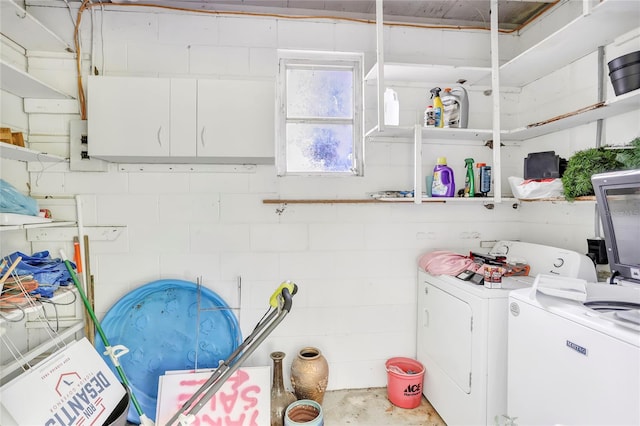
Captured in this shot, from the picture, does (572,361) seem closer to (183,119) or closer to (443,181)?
(443,181)

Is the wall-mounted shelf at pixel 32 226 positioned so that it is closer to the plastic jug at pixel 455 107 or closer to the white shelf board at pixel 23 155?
the white shelf board at pixel 23 155

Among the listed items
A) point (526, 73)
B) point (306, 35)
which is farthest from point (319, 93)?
point (526, 73)

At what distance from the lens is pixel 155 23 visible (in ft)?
6.95

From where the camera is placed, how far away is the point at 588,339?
1149mm

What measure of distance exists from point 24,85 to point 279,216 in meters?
1.59

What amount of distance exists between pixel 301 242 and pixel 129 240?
1111mm

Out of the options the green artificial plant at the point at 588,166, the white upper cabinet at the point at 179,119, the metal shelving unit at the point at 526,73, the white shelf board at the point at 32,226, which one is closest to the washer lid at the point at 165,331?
the white shelf board at the point at 32,226

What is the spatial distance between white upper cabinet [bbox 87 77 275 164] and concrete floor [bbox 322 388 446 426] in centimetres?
166

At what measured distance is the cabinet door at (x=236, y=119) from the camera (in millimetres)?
1945

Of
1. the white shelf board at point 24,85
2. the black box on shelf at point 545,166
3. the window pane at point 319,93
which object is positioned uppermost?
the window pane at point 319,93

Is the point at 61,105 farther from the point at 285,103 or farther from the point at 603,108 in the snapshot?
the point at 603,108

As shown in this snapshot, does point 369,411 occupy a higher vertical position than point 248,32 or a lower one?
lower

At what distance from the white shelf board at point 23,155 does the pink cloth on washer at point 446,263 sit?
7.68 feet

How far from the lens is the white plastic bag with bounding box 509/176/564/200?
5.84 feet
